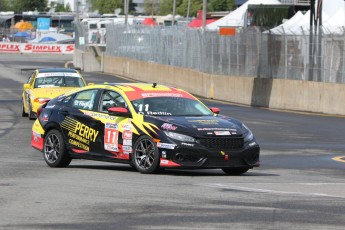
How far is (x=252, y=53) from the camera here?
4247 cm

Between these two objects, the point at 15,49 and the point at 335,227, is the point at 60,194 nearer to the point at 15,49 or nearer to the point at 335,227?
the point at 335,227

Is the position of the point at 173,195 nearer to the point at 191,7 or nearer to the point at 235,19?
the point at 235,19

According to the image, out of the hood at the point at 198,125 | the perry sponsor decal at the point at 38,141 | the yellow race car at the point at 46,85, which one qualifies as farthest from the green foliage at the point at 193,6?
the hood at the point at 198,125

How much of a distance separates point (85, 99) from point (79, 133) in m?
0.58

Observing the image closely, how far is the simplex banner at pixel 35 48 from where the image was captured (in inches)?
4274

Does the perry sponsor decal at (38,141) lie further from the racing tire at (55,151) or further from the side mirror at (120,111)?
the side mirror at (120,111)

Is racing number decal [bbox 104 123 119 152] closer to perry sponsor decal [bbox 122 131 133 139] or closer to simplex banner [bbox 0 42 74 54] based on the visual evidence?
perry sponsor decal [bbox 122 131 133 139]

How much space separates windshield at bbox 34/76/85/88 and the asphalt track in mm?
9262

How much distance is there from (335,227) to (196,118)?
582cm

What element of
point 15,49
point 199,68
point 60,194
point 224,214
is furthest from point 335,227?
point 15,49

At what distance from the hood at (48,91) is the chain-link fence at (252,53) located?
10191 mm

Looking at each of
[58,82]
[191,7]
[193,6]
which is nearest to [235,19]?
[58,82]

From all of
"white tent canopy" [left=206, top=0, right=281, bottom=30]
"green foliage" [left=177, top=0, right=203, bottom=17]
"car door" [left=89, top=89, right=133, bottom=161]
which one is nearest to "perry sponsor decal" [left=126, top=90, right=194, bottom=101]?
"car door" [left=89, top=89, right=133, bottom=161]

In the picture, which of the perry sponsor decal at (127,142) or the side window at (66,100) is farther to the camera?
the side window at (66,100)
